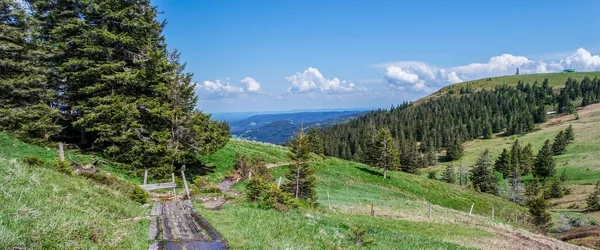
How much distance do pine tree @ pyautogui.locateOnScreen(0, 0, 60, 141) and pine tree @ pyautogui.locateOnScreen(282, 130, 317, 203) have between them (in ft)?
68.8

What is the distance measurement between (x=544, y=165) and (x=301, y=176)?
4072 inches

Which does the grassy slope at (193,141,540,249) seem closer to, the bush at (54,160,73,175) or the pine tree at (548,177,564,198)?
the bush at (54,160,73,175)

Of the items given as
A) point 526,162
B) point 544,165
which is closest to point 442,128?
point 526,162

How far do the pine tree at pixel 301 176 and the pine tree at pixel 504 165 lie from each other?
9580 cm

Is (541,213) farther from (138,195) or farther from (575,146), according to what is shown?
(575,146)

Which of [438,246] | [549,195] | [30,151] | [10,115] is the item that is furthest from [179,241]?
[549,195]

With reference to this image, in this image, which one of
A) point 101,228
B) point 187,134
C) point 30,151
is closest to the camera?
point 101,228

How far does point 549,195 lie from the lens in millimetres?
76312

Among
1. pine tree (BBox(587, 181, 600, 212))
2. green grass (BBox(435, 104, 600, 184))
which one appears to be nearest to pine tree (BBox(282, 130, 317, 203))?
pine tree (BBox(587, 181, 600, 212))

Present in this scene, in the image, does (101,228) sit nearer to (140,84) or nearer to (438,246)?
(438,246)

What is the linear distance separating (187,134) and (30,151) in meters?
11.7

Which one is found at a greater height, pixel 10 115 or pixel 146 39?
pixel 146 39

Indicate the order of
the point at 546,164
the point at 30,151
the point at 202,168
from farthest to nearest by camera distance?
the point at 546,164, the point at 202,168, the point at 30,151

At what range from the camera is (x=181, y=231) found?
10219 mm
